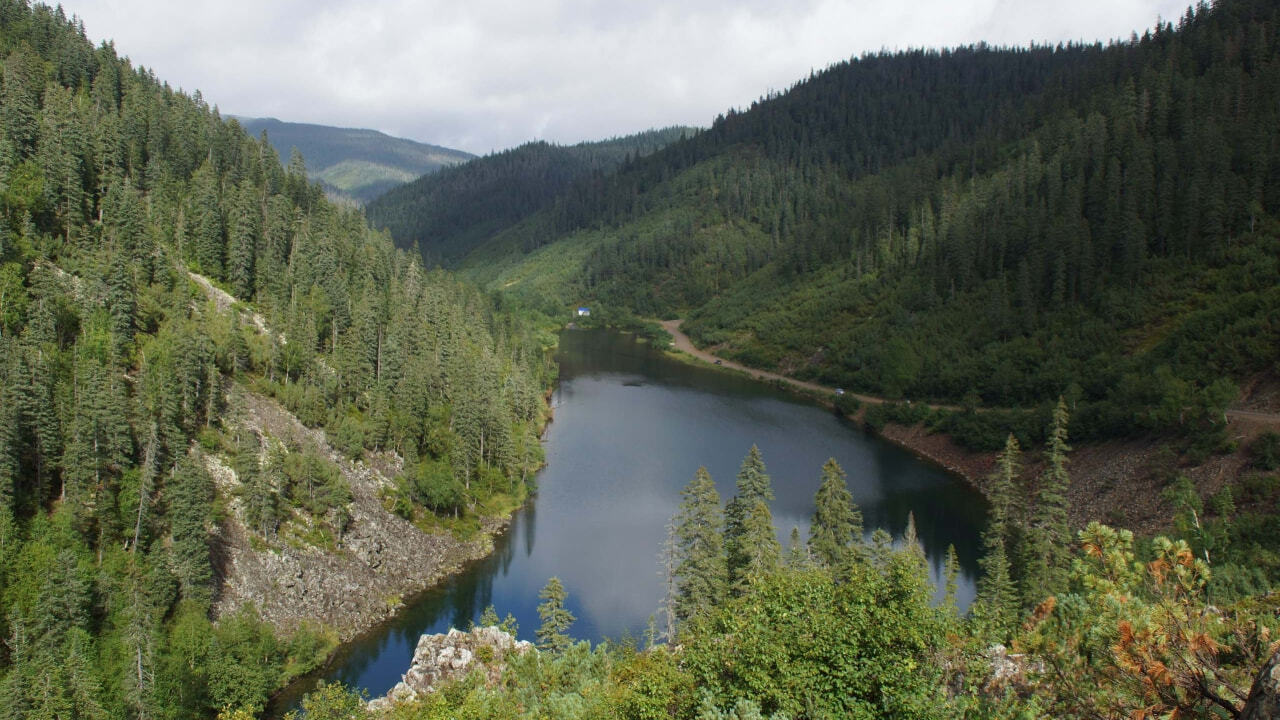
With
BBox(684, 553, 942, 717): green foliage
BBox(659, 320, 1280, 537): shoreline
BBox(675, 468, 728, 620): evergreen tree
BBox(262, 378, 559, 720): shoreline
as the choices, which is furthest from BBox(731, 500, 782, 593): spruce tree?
BBox(659, 320, 1280, 537): shoreline

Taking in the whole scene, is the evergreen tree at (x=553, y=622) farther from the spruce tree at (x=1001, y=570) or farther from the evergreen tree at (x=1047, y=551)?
the evergreen tree at (x=1047, y=551)

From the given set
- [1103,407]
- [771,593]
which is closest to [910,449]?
[1103,407]

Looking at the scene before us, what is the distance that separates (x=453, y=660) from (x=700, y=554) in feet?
46.3

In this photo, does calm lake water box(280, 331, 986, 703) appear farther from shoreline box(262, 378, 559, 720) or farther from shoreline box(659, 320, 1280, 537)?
shoreline box(659, 320, 1280, 537)

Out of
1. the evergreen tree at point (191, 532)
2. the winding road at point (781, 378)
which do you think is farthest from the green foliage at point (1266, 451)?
the evergreen tree at point (191, 532)

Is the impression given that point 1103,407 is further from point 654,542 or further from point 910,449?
point 654,542

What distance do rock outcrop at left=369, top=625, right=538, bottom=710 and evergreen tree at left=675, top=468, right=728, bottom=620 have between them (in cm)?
938

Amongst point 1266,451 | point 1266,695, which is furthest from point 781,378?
point 1266,695

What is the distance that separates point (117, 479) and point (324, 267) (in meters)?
38.5

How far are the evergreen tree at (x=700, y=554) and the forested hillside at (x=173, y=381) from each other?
23.8 m

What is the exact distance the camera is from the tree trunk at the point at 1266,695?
774 centimetres

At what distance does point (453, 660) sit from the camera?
3491 cm

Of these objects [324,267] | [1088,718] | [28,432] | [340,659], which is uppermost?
[324,267]

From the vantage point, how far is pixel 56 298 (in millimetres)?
53000
